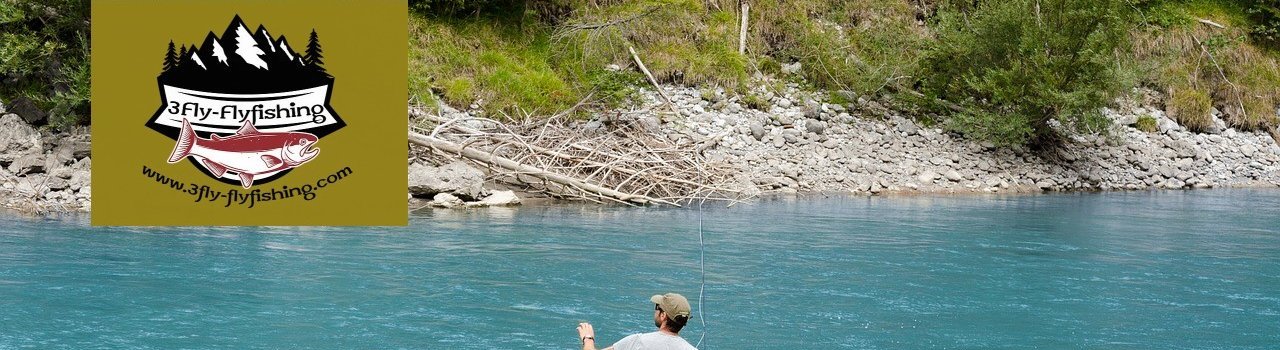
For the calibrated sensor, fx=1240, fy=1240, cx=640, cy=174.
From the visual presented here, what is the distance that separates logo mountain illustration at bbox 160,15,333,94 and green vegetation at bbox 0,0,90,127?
11952mm

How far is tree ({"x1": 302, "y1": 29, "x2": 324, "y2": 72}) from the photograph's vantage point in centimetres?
879

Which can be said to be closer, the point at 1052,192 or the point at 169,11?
the point at 169,11

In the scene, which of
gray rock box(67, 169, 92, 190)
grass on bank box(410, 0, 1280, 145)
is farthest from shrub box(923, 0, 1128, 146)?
gray rock box(67, 169, 92, 190)

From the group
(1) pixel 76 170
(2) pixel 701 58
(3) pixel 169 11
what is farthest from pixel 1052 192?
(3) pixel 169 11

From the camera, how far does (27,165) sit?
18359 mm

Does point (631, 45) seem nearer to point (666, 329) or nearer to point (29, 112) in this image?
point (29, 112)

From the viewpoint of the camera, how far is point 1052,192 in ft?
81.1

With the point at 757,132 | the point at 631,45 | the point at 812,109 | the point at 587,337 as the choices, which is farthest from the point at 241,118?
the point at 631,45

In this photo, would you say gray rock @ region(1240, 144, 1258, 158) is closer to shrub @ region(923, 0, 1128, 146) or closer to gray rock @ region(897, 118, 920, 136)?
shrub @ region(923, 0, 1128, 146)

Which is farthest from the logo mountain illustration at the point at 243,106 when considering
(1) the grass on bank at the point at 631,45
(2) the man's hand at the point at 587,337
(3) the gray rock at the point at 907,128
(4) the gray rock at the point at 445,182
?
(3) the gray rock at the point at 907,128

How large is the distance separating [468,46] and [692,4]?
5518mm

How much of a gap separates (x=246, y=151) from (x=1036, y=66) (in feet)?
65.1

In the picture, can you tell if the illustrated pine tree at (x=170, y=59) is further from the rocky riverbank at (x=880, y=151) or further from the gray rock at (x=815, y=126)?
the gray rock at (x=815, y=126)

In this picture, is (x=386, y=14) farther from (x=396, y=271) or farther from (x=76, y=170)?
(x=76, y=170)
